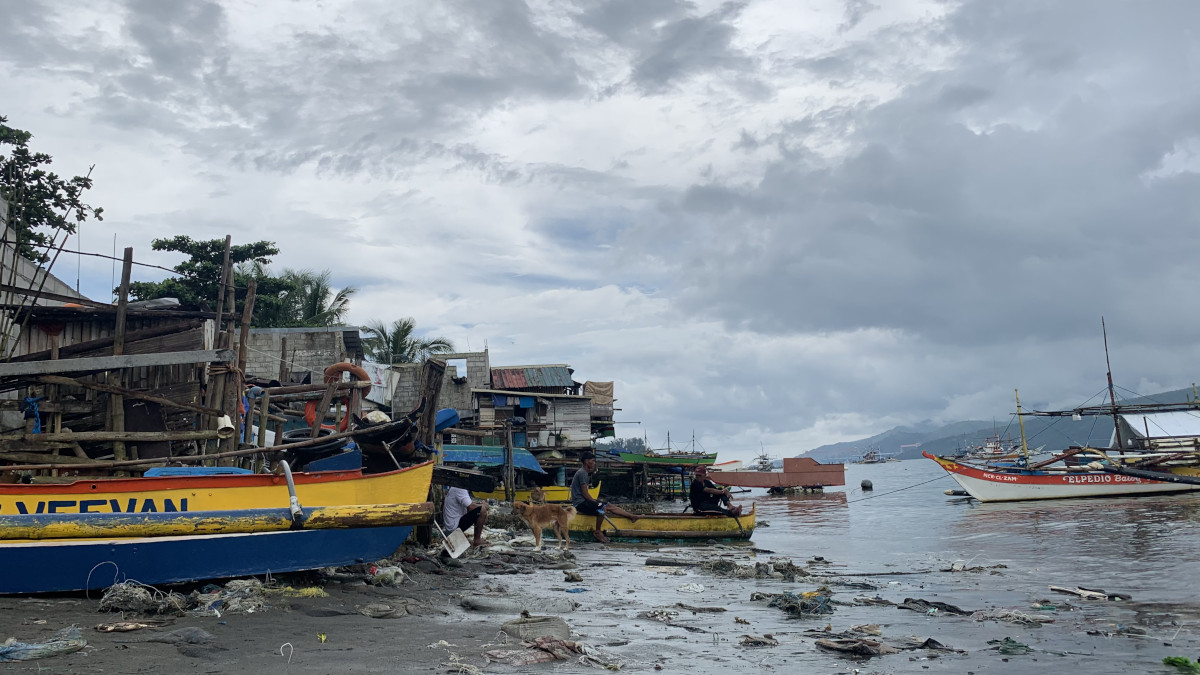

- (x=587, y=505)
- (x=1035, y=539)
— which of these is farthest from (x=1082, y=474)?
(x=587, y=505)

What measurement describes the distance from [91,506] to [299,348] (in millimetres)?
21678

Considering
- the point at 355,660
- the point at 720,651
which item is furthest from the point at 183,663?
the point at 720,651

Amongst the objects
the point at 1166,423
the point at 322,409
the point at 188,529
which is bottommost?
the point at 188,529

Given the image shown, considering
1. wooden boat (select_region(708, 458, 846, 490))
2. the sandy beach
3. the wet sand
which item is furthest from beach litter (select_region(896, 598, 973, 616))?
wooden boat (select_region(708, 458, 846, 490))

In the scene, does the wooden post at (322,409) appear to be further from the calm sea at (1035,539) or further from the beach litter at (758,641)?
the calm sea at (1035,539)

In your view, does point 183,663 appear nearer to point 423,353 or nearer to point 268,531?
point 268,531

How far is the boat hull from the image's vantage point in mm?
35219

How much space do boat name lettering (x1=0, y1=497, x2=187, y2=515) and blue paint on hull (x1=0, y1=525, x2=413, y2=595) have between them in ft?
1.49

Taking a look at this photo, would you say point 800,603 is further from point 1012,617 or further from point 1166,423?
point 1166,423

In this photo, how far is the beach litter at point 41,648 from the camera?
231 inches

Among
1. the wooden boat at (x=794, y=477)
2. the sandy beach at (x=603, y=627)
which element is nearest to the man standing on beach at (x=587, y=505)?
the sandy beach at (x=603, y=627)

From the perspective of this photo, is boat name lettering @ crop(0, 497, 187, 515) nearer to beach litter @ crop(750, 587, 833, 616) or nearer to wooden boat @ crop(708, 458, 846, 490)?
beach litter @ crop(750, 587, 833, 616)

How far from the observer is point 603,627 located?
28.5 feet

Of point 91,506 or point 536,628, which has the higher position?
point 91,506
